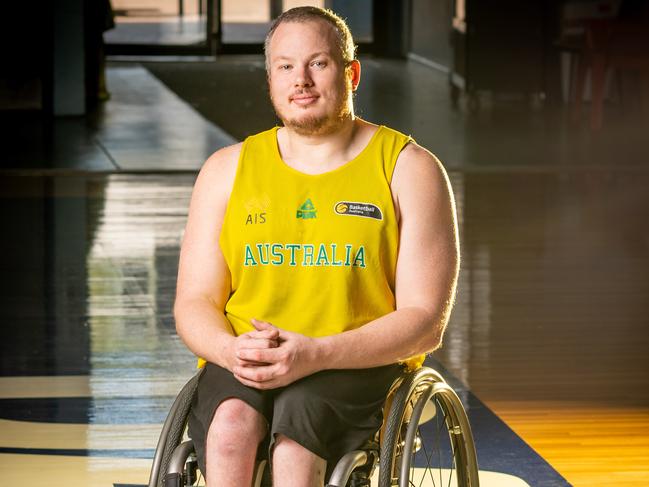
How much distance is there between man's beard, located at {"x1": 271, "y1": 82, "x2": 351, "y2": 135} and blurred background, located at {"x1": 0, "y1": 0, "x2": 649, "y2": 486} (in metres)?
1.27

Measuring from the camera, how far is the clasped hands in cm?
243

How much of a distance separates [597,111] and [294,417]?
992 centimetres

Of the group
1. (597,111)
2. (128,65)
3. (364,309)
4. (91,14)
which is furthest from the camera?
(128,65)

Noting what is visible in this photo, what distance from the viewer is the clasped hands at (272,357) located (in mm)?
2434

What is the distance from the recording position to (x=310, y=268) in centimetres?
255

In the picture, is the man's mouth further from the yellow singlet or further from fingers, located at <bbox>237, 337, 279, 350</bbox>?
fingers, located at <bbox>237, 337, 279, 350</bbox>

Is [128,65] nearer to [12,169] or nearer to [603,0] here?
[603,0]

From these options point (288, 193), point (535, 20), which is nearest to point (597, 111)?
point (535, 20)

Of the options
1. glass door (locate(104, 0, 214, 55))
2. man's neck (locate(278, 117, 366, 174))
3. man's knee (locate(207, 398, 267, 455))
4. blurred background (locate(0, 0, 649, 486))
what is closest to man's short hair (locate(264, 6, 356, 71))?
man's neck (locate(278, 117, 366, 174))

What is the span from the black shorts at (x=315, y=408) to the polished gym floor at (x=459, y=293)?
1.14 meters

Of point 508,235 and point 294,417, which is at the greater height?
point 294,417

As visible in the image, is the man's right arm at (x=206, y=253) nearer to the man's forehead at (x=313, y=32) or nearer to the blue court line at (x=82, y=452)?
the man's forehead at (x=313, y=32)

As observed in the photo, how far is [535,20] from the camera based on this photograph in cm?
1371

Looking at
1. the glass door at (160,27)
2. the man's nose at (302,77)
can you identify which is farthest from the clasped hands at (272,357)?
the glass door at (160,27)
